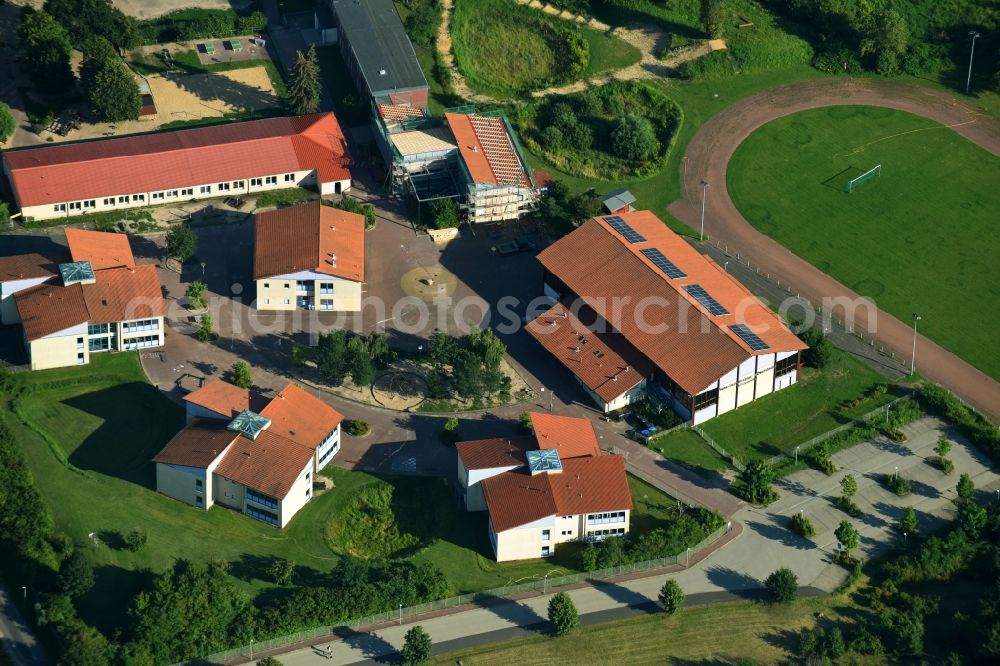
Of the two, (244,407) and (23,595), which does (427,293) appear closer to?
(244,407)

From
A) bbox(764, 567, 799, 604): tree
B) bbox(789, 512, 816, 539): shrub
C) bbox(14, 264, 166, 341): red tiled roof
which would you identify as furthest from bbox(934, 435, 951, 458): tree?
bbox(14, 264, 166, 341): red tiled roof

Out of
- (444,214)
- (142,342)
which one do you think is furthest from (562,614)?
(444,214)

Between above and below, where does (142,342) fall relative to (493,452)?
above

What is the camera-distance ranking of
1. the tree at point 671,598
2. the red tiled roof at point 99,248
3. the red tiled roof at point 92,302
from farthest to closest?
the red tiled roof at point 99,248 → the red tiled roof at point 92,302 → the tree at point 671,598

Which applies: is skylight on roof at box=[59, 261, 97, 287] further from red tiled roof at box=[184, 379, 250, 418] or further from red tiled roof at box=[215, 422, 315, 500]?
red tiled roof at box=[215, 422, 315, 500]

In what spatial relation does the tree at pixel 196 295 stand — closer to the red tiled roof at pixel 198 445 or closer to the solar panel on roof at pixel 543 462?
the red tiled roof at pixel 198 445

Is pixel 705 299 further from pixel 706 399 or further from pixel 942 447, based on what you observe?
pixel 942 447

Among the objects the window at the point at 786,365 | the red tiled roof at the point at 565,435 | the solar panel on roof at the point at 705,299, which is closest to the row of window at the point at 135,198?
the red tiled roof at the point at 565,435
